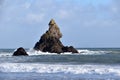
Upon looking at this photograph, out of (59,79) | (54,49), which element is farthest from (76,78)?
(54,49)

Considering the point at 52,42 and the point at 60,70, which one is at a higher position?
the point at 52,42

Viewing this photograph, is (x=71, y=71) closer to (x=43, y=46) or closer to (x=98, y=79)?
(x=98, y=79)

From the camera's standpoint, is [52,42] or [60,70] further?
[52,42]

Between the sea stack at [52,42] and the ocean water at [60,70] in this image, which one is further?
the sea stack at [52,42]

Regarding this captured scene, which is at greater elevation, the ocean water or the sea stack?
the sea stack

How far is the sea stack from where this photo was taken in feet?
309

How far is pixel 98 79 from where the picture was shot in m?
25.5

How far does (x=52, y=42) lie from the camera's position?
94125mm

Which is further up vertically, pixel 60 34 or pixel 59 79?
pixel 60 34

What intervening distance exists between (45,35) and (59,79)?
71.0 m

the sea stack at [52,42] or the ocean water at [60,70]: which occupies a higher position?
the sea stack at [52,42]

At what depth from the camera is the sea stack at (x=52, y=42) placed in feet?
309

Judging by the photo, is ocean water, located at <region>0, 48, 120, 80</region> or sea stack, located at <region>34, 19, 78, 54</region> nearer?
ocean water, located at <region>0, 48, 120, 80</region>

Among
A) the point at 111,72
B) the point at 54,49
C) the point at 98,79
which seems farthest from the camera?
the point at 54,49
